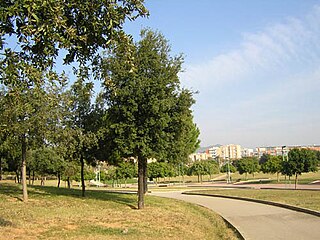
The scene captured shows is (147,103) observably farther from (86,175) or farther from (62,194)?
(86,175)

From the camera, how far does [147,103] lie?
1625 centimetres

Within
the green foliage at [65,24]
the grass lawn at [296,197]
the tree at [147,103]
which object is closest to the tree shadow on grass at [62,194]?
the tree at [147,103]

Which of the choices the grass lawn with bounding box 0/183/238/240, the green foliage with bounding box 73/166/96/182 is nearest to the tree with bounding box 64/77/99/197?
the grass lawn with bounding box 0/183/238/240

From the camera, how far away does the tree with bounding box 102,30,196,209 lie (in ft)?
53.1

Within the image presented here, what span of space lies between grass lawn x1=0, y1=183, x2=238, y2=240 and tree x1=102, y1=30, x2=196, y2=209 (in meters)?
2.64

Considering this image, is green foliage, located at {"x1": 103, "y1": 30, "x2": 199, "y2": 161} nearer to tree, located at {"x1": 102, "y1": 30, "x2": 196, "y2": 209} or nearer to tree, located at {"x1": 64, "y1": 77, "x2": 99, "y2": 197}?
tree, located at {"x1": 102, "y1": 30, "x2": 196, "y2": 209}

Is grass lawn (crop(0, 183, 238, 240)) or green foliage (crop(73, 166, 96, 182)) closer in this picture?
grass lawn (crop(0, 183, 238, 240))

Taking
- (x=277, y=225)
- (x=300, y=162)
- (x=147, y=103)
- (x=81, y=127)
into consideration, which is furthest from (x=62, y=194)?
(x=300, y=162)

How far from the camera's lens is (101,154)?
21141mm

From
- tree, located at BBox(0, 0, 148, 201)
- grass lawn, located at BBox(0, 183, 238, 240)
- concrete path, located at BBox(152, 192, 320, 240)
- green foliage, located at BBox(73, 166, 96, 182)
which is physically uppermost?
tree, located at BBox(0, 0, 148, 201)

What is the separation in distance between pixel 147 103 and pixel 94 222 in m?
5.87

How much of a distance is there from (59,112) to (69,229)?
791cm

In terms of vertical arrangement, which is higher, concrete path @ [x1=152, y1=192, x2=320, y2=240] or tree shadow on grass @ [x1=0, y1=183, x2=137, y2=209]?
tree shadow on grass @ [x1=0, y1=183, x2=137, y2=209]

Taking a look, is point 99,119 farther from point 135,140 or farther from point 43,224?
point 43,224
